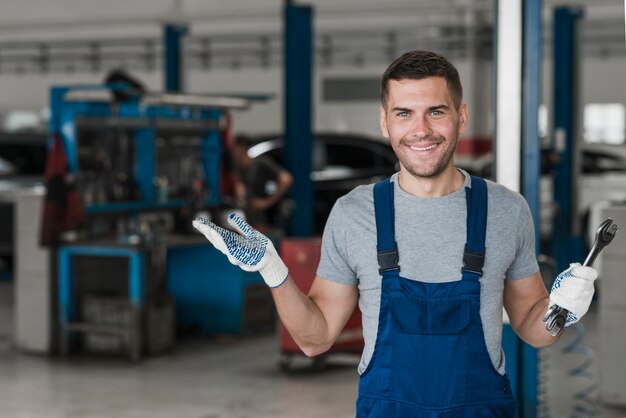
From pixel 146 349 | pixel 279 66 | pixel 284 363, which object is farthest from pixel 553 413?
pixel 279 66

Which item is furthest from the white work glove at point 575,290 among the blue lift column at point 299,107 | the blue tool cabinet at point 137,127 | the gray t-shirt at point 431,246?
the blue lift column at point 299,107

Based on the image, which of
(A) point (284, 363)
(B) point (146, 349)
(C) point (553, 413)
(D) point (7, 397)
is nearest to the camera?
(C) point (553, 413)

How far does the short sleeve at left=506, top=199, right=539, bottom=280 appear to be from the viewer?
225cm

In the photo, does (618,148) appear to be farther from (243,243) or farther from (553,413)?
(243,243)

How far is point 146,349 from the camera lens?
668 centimetres

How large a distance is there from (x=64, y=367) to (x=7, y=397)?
803mm

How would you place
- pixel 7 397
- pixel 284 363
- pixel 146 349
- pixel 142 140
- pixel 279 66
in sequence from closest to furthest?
pixel 7 397 → pixel 284 363 → pixel 146 349 → pixel 142 140 → pixel 279 66

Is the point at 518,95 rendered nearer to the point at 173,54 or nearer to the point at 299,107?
the point at 299,107

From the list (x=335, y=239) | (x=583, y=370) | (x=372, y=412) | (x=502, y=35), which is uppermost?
(x=502, y=35)

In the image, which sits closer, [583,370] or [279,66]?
[583,370]

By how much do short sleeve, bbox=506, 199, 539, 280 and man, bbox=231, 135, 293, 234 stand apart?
5.55 metres

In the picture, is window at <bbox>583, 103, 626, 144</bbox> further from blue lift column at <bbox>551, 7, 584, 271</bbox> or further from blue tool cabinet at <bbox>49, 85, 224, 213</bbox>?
blue tool cabinet at <bbox>49, 85, 224, 213</bbox>

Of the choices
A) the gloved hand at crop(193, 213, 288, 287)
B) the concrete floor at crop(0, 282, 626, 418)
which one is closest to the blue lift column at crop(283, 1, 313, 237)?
the concrete floor at crop(0, 282, 626, 418)

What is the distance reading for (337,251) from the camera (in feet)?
7.46
